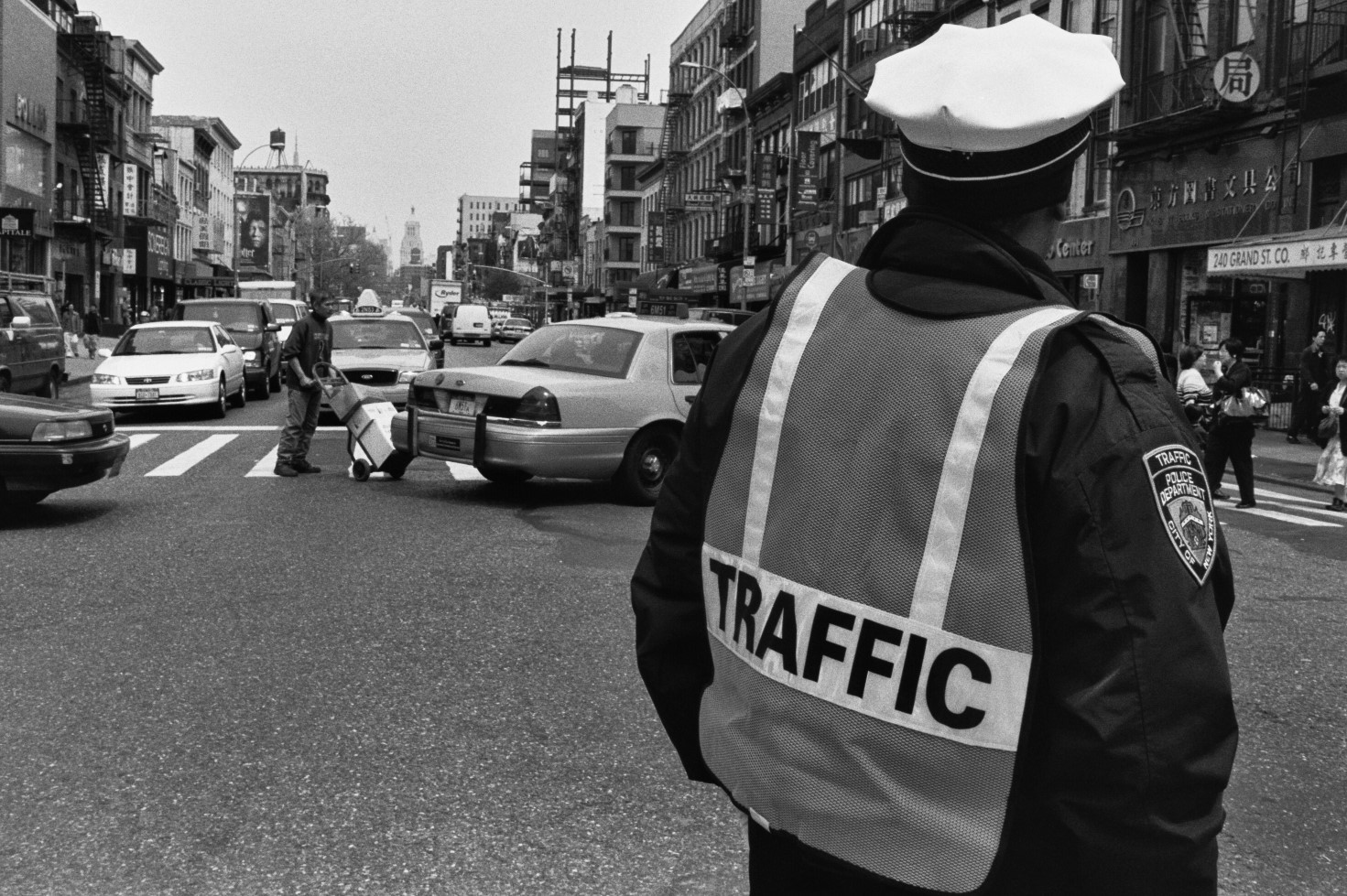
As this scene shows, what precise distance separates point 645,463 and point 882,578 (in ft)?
35.4

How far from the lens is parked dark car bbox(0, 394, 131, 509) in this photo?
10.7m

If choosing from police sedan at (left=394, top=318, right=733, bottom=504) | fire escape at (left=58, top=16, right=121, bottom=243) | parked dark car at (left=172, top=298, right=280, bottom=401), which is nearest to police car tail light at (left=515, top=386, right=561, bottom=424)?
police sedan at (left=394, top=318, right=733, bottom=504)

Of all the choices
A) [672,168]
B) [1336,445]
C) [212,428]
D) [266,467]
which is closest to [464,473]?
[266,467]

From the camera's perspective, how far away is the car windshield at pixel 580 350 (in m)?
12.8

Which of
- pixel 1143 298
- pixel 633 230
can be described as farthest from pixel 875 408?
pixel 633 230

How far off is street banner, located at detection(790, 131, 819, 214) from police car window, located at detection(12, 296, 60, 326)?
29733 millimetres

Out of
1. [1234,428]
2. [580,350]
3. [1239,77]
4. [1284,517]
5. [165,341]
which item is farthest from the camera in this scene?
[1239,77]

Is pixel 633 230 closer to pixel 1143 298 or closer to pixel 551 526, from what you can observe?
pixel 1143 298

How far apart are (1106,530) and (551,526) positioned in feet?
31.8

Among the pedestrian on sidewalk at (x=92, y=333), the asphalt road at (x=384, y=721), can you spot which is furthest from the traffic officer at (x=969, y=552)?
the pedestrian on sidewalk at (x=92, y=333)

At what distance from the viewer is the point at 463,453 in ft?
40.8

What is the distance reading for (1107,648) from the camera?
1.69m

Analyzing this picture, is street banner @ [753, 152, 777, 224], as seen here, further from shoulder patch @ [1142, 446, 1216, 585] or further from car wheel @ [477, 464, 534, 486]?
shoulder patch @ [1142, 446, 1216, 585]

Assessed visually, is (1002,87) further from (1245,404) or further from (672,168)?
(672,168)
